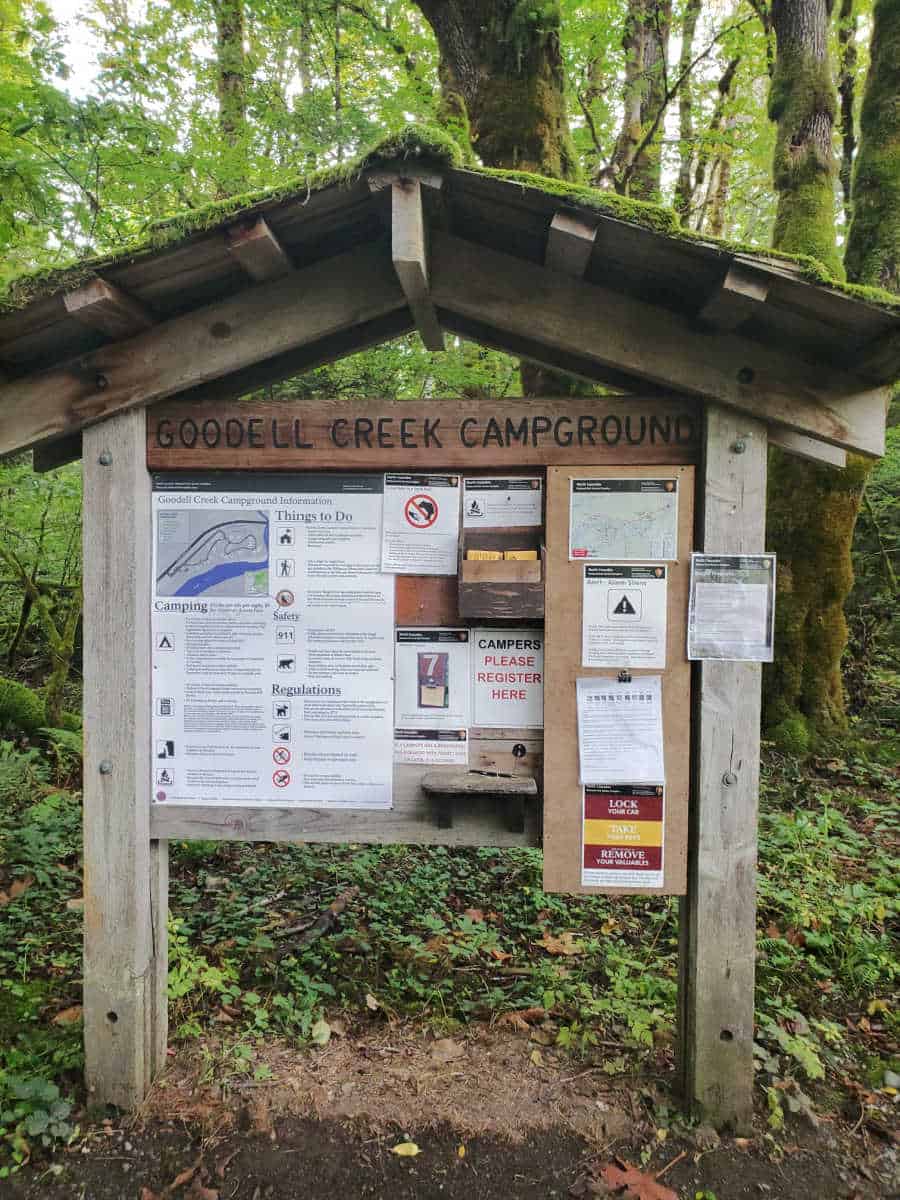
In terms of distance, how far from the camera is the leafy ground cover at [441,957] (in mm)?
3002

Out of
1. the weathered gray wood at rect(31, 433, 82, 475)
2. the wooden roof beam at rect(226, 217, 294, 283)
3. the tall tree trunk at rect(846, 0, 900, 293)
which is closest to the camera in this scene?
the wooden roof beam at rect(226, 217, 294, 283)

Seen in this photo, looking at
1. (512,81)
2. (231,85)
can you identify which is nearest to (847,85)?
(512,81)

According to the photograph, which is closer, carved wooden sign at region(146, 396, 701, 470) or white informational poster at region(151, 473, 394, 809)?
carved wooden sign at region(146, 396, 701, 470)

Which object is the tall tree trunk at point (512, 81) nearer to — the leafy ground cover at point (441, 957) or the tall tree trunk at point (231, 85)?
the tall tree trunk at point (231, 85)

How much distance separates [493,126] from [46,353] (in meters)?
4.31

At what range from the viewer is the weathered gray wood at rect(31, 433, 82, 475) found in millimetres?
2986

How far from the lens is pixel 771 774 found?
6.04 metres

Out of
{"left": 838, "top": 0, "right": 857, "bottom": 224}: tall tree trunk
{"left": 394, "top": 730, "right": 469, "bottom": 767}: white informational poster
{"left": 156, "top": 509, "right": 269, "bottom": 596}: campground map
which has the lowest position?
{"left": 394, "top": 730, "right": 469, "bottom": 767}: white informational poster

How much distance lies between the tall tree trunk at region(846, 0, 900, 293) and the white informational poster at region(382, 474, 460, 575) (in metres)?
6.08

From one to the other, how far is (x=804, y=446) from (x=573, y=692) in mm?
1327

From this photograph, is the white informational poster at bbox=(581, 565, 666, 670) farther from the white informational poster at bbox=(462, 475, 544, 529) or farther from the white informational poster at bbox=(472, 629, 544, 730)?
the white informational poster at bbox=(462, 475, 544, 529)

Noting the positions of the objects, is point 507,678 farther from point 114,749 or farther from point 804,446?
point 114,749

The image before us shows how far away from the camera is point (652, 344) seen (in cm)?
257

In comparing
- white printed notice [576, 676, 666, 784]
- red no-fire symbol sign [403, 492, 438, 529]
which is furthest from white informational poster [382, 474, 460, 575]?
white printed notice [576, 676, 666, 784]
